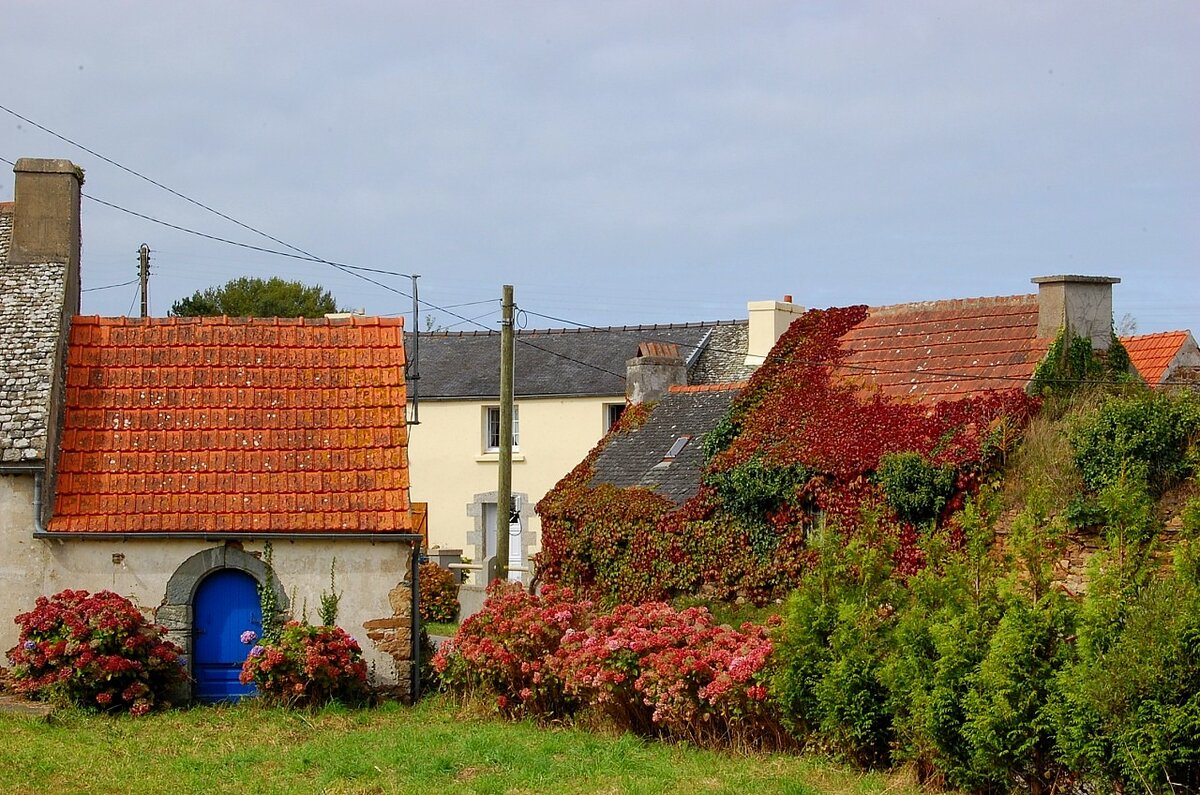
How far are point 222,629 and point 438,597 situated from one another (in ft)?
40.5

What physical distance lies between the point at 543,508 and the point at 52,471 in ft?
29.8

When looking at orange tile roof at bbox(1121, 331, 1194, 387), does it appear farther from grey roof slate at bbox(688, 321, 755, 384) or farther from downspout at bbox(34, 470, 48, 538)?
downspout at bbox(34, 470, 48, 538)

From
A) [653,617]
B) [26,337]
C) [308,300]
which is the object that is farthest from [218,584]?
[308,300]

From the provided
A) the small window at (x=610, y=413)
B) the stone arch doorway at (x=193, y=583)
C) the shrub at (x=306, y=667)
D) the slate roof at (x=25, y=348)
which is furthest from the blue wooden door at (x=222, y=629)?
the small window at (x=610, y=413)

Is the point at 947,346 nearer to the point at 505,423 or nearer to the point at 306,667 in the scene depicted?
the point at 505,423

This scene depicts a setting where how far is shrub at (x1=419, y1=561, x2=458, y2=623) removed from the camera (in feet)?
98.5

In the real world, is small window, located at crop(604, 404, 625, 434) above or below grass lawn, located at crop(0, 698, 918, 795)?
above

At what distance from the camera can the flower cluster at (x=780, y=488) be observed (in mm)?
19500

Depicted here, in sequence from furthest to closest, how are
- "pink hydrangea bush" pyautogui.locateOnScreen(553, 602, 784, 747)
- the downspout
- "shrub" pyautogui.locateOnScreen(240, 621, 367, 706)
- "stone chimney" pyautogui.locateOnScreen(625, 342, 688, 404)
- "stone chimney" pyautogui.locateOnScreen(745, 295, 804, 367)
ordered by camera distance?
"stone chimney" pyautogui.locateOnScreen(745, 295, 804, 367) < "stone chimney" pyautogui.locateOnScreen(625, 342, 688, 404) < the downspout < "shrub" pyautogui.locateOnScreen(240, 621, 367, 706) < "pink hydrangea bush" pyautogui.locateOnScreen(553, 602, 784, 747)

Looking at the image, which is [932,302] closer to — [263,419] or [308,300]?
[263,419]

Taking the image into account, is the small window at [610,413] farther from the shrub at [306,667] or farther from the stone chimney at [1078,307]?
the shrub at [306,667]

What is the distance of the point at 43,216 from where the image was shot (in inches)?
777

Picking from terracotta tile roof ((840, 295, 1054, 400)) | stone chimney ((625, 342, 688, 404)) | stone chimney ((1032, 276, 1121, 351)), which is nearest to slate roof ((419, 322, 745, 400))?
stone chimney ((625, 342, 688, 404))

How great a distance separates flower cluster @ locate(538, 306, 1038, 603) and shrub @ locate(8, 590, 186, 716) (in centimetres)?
833
